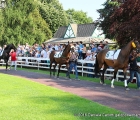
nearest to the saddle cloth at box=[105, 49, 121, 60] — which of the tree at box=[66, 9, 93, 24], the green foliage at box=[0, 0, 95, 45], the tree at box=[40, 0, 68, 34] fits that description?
the green foliage at box=[0, 0, 95, 45]

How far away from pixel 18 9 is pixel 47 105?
4015cm

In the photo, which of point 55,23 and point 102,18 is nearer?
point 102,18

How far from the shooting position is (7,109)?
8531mm

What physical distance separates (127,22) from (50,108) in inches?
369

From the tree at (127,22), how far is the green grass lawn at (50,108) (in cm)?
668

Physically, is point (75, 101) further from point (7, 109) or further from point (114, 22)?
point (114, 22)

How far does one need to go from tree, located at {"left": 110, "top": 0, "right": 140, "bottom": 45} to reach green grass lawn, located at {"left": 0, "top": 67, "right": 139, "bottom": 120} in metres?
6.68

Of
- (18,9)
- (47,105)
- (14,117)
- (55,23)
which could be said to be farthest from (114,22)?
(55,23)

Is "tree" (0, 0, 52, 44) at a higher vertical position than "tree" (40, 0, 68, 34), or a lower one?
lower

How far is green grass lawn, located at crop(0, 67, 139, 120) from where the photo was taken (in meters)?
7.79

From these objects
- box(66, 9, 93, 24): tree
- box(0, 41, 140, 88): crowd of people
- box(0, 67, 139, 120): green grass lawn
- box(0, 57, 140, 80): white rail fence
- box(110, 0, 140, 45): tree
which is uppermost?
box(66, 9, 93, 24): tree

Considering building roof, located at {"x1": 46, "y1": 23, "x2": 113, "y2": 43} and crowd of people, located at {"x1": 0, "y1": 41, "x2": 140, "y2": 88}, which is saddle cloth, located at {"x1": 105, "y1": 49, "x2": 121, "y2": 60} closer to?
crowd of people, located at {"x1": 0, "y1": 41, "x2": 140, "y2": 88}

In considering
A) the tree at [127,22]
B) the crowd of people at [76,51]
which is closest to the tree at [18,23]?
the crowd of people at [76,51]

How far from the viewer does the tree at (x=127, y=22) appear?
1593 centimetres
